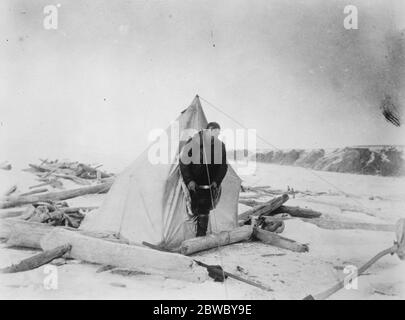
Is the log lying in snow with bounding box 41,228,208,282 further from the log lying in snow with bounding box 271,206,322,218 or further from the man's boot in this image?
the log lying in snow with bounding box 271,206,322,218

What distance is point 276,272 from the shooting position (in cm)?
377

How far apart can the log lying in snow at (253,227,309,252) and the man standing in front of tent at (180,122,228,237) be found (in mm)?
713

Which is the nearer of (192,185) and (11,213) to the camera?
(192,185)

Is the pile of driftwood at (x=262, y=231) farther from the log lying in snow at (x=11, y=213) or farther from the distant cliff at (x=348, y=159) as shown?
the log lying in snow at (x=11, y=213)

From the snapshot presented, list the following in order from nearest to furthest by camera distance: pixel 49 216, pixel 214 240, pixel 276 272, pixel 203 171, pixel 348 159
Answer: pixel 276 272
pixel 214 240
pixel 203 171
pixel 49 216
pixel 348 159

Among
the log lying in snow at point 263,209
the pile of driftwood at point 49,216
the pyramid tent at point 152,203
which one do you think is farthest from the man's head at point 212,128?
the pile of driftwood at point 49,216

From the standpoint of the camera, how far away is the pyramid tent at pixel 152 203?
4.26 metres

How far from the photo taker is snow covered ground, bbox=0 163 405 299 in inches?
134

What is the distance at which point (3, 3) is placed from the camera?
15.6 ft

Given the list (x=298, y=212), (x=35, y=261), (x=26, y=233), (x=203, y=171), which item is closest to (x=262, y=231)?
(x=203, y=171)

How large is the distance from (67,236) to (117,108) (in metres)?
2.77

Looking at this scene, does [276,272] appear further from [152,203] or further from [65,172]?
[65,172]

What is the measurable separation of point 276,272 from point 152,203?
160 cm
